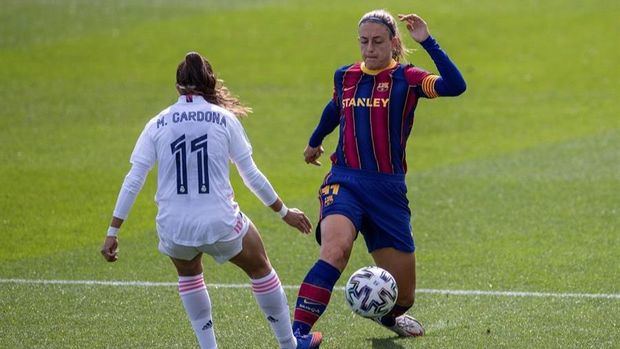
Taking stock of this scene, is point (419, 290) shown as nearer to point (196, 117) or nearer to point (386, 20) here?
point (386, 20)

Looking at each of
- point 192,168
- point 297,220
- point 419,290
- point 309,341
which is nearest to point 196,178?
point 192,168

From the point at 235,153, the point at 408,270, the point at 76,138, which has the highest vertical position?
the point at 235,153

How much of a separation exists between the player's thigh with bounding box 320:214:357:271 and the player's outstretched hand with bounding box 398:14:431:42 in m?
1.38

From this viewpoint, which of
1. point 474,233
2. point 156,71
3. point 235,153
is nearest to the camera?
point 235,153

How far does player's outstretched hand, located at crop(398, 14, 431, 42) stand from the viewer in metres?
8.66

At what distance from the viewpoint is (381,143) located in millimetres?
8773

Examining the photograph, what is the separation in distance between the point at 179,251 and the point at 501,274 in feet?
13.4

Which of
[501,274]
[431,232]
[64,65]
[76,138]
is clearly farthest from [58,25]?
[501,274]

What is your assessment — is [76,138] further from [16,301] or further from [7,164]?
[16,301]

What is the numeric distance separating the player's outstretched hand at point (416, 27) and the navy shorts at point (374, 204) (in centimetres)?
101

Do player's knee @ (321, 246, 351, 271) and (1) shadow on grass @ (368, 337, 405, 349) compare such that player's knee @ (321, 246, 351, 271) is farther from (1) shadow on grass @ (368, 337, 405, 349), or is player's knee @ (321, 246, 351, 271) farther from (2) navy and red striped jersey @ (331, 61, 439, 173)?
(1) shadow on grass @ (368, 337, 405, 349)

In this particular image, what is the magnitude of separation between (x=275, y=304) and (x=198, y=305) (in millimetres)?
516

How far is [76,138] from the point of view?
18094 mm

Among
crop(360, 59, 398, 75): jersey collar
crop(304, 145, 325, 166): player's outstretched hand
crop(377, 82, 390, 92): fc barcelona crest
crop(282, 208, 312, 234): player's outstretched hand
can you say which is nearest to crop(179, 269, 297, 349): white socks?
crop(282, 208, 312, 234): player's outstretched hand
